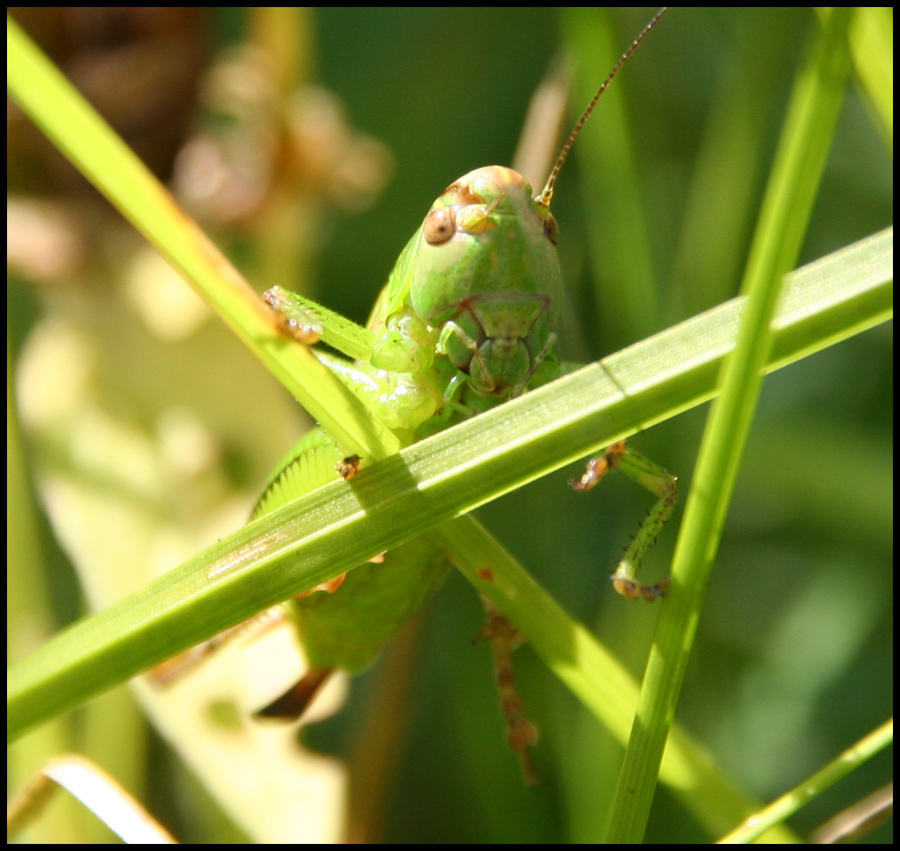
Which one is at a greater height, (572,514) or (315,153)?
(315,153)

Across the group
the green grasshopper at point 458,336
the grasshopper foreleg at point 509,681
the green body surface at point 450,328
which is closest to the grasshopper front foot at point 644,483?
the green grasshopper at point 458,336

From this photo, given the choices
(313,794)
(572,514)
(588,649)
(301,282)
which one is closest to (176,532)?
(313,794)

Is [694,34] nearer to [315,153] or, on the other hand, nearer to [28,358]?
[315,153]

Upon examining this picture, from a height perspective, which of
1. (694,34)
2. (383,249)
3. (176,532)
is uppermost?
(383,249)

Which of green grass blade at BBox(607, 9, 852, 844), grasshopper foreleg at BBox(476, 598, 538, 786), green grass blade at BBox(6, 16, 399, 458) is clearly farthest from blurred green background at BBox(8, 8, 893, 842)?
green grass blade at BBox(6, 16, 399, 458)

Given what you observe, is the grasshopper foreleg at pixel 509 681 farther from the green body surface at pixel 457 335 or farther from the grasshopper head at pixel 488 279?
the grasshopper head at pixel 488 279

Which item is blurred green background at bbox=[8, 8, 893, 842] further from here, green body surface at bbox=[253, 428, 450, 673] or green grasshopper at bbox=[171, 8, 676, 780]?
green grasshopper at bbox=[171, 8, 676, 780]

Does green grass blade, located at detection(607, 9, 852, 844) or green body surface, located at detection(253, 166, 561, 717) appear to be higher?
green body surface, located at detection(253, 166, 561, 717)

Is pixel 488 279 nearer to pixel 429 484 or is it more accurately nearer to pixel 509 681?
pixel 429 484
